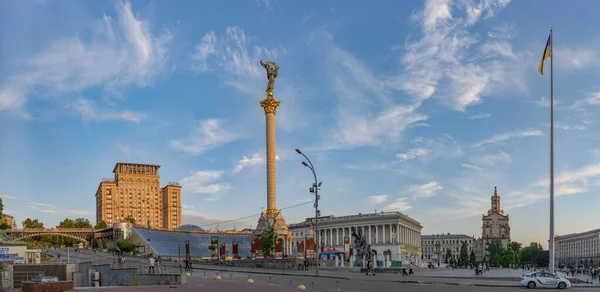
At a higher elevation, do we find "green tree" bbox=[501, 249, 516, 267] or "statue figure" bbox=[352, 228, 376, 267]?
"statue figure" bbox=[352, 228, 376, 267]

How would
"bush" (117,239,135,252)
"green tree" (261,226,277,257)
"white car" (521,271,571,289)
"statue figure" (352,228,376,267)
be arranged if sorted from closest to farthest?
1. "white car" (521,271,571,289)
2. "statue figure" (352,228,376,267)
3. "green tree" (261,226,277,257)
4. "bush" (117,239,135,252)

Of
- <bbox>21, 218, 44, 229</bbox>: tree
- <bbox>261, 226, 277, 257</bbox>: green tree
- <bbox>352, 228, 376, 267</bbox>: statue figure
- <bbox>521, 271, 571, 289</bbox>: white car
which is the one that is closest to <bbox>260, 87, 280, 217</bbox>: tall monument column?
<bbox>261, 226, 277, 257</bbox>: green tree

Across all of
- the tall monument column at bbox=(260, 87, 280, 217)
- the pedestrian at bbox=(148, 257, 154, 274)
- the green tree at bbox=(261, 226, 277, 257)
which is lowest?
the green tree at bbox=(261, 226, 277, 257)

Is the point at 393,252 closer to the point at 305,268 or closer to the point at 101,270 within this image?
the point at 305,268

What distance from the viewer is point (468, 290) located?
30.5 meters

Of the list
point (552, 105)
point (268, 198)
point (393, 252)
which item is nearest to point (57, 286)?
point (552, 105)

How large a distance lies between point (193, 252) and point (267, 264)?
269ft

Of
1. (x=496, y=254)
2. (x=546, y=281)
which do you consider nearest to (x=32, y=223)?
(x=496, y=254)

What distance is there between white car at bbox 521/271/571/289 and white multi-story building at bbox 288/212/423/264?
105 m

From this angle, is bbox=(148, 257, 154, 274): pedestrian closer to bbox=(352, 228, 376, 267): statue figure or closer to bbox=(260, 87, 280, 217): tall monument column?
bbox=(352, 228, 376, 267): statue figure

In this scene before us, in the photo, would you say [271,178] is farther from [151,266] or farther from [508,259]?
[508,259]

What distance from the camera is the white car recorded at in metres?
34.4

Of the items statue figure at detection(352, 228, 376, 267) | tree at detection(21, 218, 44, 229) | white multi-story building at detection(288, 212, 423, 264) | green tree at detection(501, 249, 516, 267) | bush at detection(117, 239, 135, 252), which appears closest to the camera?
statue figure at detection(352, 228, 376, 267)

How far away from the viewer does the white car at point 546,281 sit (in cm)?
3441
